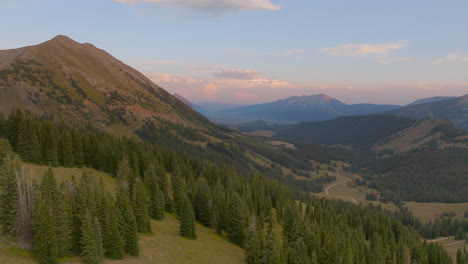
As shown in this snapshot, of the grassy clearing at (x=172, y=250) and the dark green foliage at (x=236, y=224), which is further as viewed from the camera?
the dark green foliage at (x=236, y=224)

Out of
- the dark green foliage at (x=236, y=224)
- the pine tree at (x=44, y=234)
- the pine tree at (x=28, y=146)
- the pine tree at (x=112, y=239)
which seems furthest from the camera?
the pine tree at (x=28, y=146)

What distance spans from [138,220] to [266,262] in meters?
28.5

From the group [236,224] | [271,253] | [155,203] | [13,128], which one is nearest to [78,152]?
[13,128]

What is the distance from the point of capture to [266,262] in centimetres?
6500

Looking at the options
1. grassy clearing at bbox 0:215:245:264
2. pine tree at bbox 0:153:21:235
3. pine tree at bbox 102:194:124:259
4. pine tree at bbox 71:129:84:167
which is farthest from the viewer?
pine tree at bbox 71:129:84:167

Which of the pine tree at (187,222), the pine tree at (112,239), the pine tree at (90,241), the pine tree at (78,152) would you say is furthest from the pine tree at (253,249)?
the pine tree at (78,152)

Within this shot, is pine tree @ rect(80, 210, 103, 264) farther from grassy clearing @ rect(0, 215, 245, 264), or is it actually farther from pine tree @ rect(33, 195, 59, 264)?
pine tree @ rect(33, 195, 59, 264)

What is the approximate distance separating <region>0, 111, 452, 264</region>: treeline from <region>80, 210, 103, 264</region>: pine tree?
0.14 m

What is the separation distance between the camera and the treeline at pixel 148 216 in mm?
44250

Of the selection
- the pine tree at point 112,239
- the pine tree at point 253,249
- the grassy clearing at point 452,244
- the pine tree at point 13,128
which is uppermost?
the pine tree at point 13,128

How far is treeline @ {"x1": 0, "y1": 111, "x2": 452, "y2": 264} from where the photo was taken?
4425 cm

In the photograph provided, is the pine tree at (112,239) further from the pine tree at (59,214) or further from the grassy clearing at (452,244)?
the grassy clearing at (452,244)

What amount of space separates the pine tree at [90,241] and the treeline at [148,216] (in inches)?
5.3

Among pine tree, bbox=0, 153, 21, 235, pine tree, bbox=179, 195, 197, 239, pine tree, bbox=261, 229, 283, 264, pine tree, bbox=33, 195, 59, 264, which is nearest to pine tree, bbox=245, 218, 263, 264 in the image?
pine tree, bbox=261, 229, 283, 264
